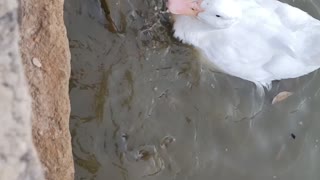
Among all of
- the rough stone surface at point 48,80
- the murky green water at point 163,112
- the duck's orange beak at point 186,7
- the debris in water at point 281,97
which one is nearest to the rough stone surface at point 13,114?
the rough stone surface at point 48,80

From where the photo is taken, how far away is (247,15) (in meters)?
3.10

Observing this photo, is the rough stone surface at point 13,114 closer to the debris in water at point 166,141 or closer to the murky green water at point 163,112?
the murky green water at point 163,112

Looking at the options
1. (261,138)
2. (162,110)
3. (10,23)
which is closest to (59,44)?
(10,23)

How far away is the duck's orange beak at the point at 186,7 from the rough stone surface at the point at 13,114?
3.16 ft

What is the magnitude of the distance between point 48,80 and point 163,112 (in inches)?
37.7

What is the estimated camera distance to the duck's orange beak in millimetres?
3020

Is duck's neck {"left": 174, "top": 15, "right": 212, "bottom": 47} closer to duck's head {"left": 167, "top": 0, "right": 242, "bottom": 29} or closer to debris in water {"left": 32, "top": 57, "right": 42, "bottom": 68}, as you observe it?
duck's head {"left": 167, "top": 0, "right": 242, "bottom": 29}

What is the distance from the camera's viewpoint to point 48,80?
2307mm

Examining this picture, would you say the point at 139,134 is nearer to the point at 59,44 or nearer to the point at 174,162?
the point at 174,162

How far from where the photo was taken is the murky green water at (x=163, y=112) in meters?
3.00

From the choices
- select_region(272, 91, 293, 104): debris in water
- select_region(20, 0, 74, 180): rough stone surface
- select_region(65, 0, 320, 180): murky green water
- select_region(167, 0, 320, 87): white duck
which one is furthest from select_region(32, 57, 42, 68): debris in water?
select_region(272, 91, 293, 104): debris in water

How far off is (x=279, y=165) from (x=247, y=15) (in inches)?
31.3

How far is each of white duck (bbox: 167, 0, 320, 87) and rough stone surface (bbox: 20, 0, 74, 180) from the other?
806mm

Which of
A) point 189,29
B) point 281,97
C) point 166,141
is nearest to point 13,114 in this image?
point 166,141
